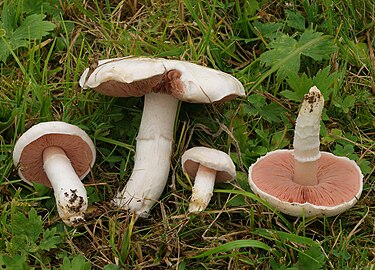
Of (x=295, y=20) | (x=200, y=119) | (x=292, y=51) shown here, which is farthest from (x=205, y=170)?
(x=295, y=20)

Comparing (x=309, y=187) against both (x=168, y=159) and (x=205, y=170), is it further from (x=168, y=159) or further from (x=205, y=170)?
(x=168, y=159)

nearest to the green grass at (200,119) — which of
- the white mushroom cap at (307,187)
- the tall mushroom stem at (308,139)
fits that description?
the white mushroom cap at (307,187)

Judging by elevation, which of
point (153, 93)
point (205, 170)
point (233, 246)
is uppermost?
point (153, 93)

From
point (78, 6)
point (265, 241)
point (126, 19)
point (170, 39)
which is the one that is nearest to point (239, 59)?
point (170, 39)

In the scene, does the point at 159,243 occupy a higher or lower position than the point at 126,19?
lower

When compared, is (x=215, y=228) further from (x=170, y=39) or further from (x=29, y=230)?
(x=170, y=39)

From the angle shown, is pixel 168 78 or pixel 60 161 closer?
pixel 168 78

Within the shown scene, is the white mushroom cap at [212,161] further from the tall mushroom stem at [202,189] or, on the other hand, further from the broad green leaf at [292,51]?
the broad green leaf at [292,51]
